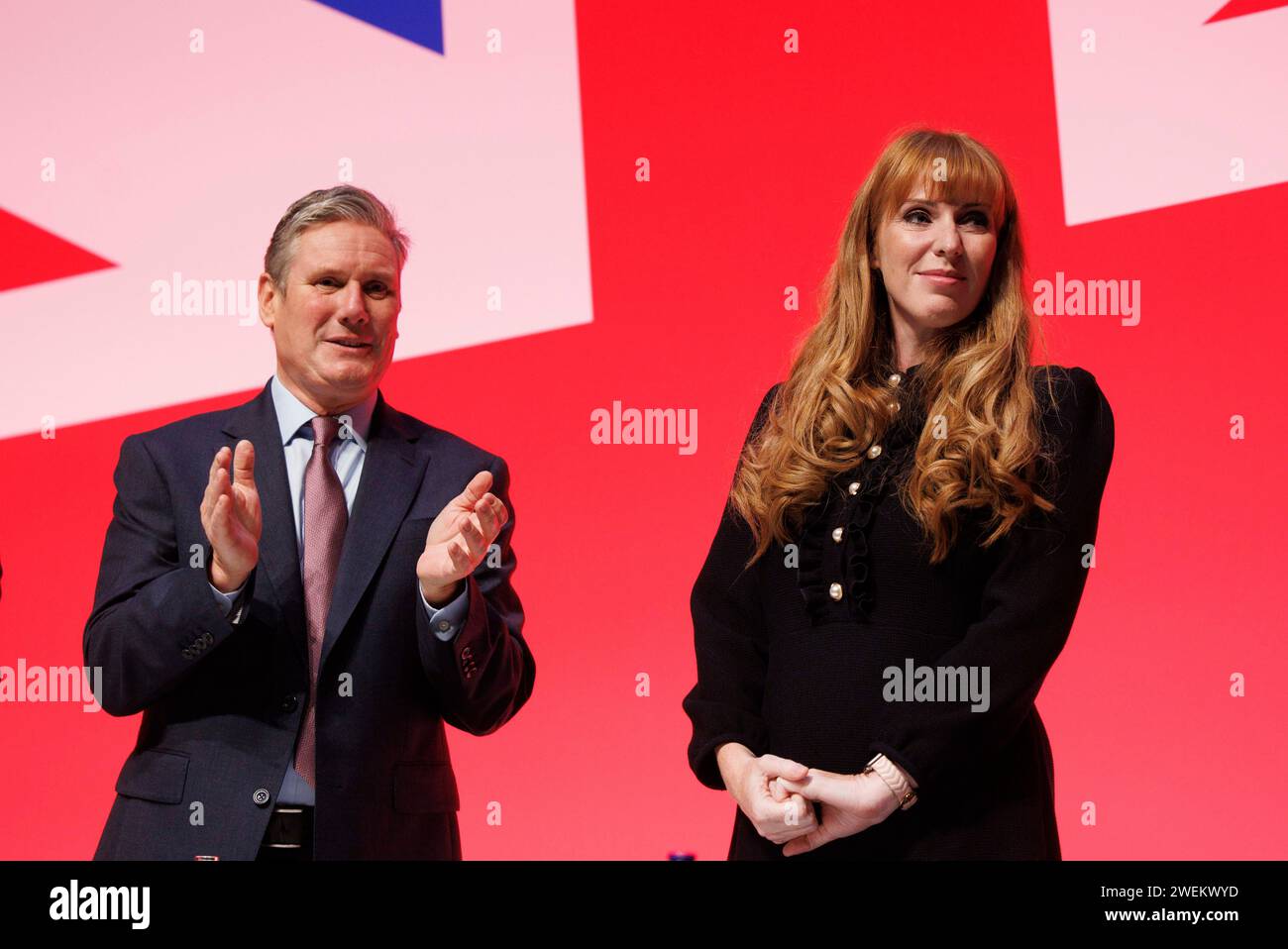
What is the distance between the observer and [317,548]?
2.37m

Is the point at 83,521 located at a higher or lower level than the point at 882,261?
lower

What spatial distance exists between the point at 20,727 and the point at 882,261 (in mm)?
2690

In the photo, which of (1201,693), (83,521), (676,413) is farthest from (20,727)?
(1201,693)

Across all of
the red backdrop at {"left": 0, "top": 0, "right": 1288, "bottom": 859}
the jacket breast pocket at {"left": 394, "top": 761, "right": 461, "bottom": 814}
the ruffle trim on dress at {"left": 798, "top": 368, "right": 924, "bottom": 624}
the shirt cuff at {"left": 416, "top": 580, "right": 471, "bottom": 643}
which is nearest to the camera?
the ruffle trim on dress at {"left": 798, "top": 368, "right": 924, "bottom": 624}

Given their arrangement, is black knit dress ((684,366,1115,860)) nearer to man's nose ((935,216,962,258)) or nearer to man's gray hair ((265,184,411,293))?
man's nose ((935,216,962,258))

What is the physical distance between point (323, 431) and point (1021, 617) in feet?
3.98

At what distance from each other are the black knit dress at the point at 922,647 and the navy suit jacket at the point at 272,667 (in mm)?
476

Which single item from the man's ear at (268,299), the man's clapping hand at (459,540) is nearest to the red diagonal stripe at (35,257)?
the man's ear at (268,299)

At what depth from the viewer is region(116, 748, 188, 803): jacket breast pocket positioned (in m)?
2.26

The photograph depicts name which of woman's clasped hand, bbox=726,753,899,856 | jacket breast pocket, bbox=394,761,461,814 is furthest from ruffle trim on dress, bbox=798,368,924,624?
jacket breast pocket, bbox=394,761,461,814

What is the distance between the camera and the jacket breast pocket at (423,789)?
233 cm

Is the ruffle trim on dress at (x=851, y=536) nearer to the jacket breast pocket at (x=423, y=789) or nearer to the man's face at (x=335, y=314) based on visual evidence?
the jacket breast pocket at (x=423, y=789)

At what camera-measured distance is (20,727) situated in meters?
3.74
